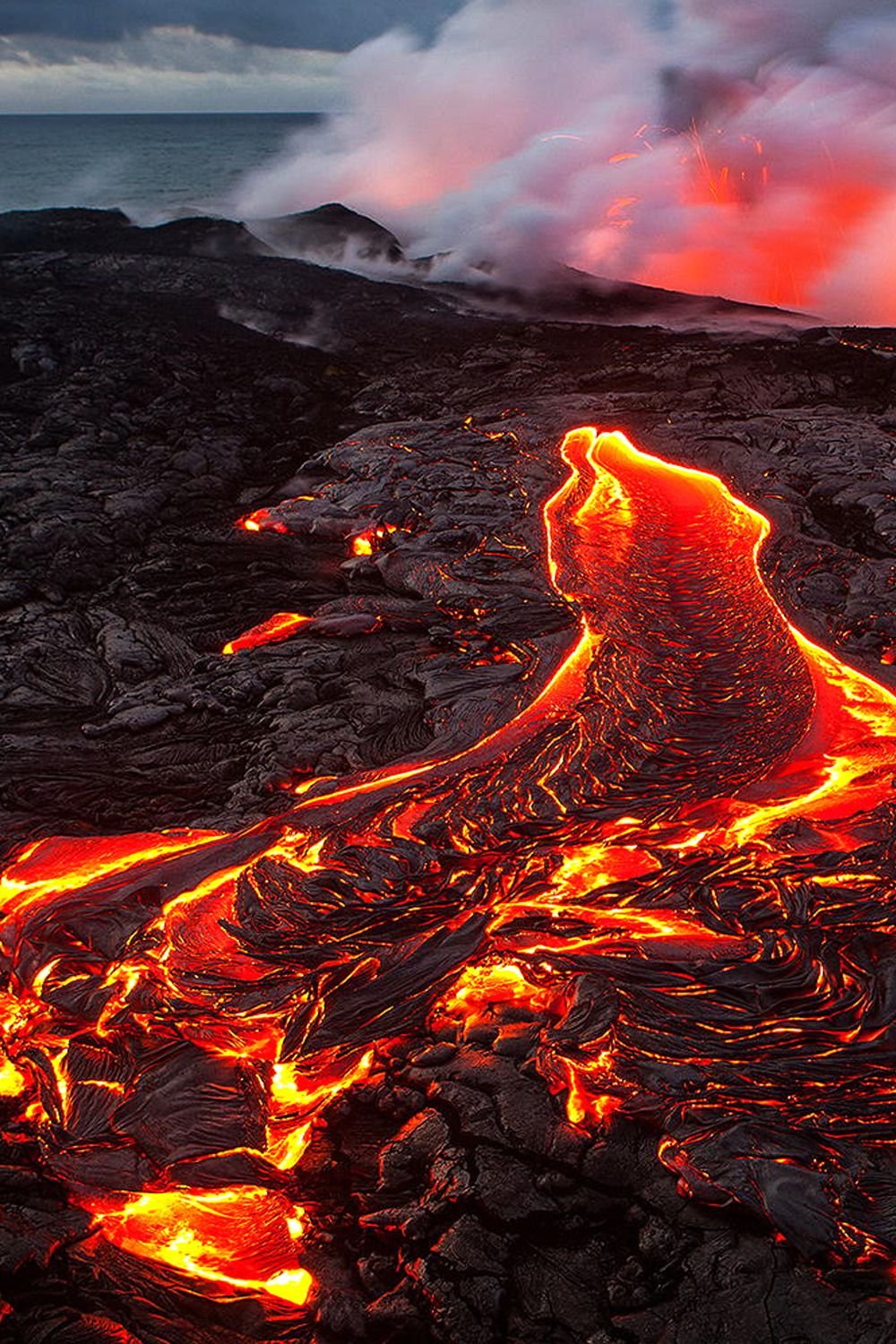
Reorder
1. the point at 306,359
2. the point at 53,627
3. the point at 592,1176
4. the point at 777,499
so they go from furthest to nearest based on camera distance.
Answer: the point at 306,359, the point at 777,499, the point at 53,627, the point at 592,1176

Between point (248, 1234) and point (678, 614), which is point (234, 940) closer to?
point (248, 1234)

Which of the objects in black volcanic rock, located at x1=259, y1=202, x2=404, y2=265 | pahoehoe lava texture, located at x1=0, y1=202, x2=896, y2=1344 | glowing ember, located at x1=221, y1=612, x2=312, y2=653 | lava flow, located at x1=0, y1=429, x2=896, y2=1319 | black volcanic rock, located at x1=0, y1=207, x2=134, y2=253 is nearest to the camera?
pahoehoe lava texture, located at x1=0, y1=202, x2=896, y2=1344

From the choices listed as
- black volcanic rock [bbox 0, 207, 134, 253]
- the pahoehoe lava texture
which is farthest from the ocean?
the pahoehoe lava texture

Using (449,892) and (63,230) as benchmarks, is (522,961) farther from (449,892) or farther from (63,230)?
(63,230)

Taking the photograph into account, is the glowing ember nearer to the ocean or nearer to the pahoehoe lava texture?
the pahoehoe lava texture

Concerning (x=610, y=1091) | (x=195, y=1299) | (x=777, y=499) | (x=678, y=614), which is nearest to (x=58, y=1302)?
(x=195, y=1299)

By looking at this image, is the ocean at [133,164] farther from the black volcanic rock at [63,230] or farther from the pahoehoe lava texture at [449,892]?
the pahoehoe lava texture at [449,892]

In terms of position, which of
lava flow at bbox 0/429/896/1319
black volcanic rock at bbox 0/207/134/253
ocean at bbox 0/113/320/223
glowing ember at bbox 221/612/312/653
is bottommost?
lava flow at bbox 0/429/896/1319
